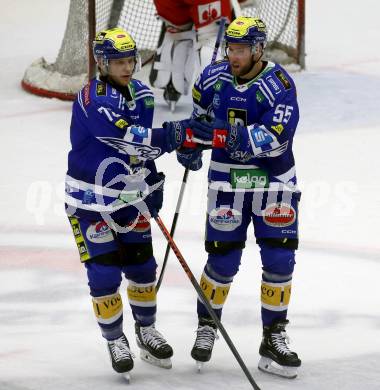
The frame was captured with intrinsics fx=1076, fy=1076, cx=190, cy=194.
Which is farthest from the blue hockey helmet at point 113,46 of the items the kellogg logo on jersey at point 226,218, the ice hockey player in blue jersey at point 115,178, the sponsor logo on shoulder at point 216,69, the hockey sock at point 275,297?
the hockey sock at point 275,297

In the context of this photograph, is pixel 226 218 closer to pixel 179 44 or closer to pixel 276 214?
pixel 276 214

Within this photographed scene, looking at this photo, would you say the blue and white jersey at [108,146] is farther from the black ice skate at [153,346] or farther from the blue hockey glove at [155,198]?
the black ice skate at [153,346]

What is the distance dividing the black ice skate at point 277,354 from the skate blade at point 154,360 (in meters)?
0.40

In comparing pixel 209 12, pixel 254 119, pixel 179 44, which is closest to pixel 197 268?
pixel 254 119

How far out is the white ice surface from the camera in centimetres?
458

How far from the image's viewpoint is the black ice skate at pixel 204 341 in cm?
454

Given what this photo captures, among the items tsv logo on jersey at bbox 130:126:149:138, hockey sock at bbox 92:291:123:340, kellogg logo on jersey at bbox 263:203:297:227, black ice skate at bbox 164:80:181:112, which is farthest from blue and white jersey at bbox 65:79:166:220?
black ice skate at bbox 164:80:181:112

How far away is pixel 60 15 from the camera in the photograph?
11.9 meters

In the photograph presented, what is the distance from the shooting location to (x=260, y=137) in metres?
4.25

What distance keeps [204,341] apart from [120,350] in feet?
1.22

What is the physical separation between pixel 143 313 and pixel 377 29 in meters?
7.42

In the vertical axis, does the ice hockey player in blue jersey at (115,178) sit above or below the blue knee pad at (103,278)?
above

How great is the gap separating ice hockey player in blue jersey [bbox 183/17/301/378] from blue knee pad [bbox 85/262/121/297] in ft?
1.41

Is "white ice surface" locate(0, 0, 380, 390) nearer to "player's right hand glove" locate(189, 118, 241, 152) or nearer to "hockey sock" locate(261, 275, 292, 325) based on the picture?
"hockey sock" locate(261, 275, 292, 325)
